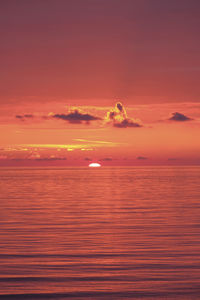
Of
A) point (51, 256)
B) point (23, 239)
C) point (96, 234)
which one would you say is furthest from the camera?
point (96, 234)

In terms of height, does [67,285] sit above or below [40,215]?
below

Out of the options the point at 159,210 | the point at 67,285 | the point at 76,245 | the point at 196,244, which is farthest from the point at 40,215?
the point at 67,285

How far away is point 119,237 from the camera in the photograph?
25.1 m

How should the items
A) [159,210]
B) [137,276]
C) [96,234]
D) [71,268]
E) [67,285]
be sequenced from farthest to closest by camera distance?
1. [159,210]
2. [96,234]
3. [71,268]
4. [137,276]
5. [67,285]

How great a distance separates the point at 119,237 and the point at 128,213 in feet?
42.5

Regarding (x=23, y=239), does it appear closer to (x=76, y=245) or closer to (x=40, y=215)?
(x=76, y=245)

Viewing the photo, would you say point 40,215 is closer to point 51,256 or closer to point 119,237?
point 119,237

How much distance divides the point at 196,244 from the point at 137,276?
284 inches

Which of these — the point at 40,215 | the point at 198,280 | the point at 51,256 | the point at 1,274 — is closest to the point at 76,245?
the point at 51,256

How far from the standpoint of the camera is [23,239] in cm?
2430

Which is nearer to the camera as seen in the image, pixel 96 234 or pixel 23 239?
pixel 23 239

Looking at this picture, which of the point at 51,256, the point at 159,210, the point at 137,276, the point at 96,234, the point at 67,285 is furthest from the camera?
the point at 159,210

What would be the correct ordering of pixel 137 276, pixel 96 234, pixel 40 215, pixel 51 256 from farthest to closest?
pixel 40 215, pixel 96 234, pixel 51 256, pixel 137 276

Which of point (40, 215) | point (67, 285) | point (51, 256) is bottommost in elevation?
point (67, 285)
